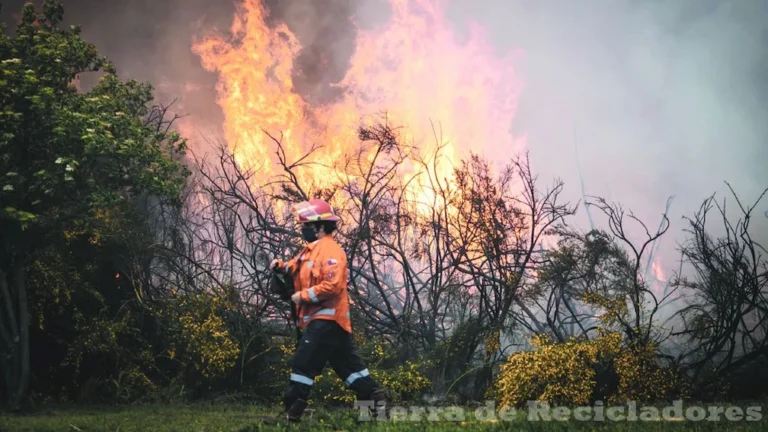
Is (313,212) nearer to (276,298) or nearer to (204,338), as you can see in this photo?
(204,338)

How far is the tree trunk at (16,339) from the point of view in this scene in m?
11.5

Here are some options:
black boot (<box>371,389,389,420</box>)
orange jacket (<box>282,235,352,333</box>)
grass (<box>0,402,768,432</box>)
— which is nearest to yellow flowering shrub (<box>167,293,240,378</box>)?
grass (<box>0,402,768,432</box>)

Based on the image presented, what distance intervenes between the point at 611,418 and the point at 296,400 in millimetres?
3361

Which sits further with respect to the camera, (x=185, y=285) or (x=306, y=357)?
(x=185, y=285)

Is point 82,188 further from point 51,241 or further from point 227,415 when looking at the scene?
point 227,415

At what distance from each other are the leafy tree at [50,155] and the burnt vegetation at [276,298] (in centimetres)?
4

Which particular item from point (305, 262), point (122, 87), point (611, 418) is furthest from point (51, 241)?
point (611, 418)

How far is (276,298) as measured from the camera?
14.5 metres

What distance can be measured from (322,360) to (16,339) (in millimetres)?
7685

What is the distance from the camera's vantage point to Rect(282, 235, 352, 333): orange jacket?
269 inches

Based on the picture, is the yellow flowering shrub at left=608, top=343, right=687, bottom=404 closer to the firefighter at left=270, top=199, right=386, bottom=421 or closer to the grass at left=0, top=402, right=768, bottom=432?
the grass at left=0, top=402, right=768, bottom=432

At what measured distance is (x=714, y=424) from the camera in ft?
20.0

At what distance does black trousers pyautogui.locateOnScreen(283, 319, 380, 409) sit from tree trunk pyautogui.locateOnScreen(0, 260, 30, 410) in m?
7.19

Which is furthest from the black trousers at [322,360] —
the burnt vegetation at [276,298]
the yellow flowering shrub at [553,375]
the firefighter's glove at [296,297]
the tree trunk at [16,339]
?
the tree trunk at [16,339]
